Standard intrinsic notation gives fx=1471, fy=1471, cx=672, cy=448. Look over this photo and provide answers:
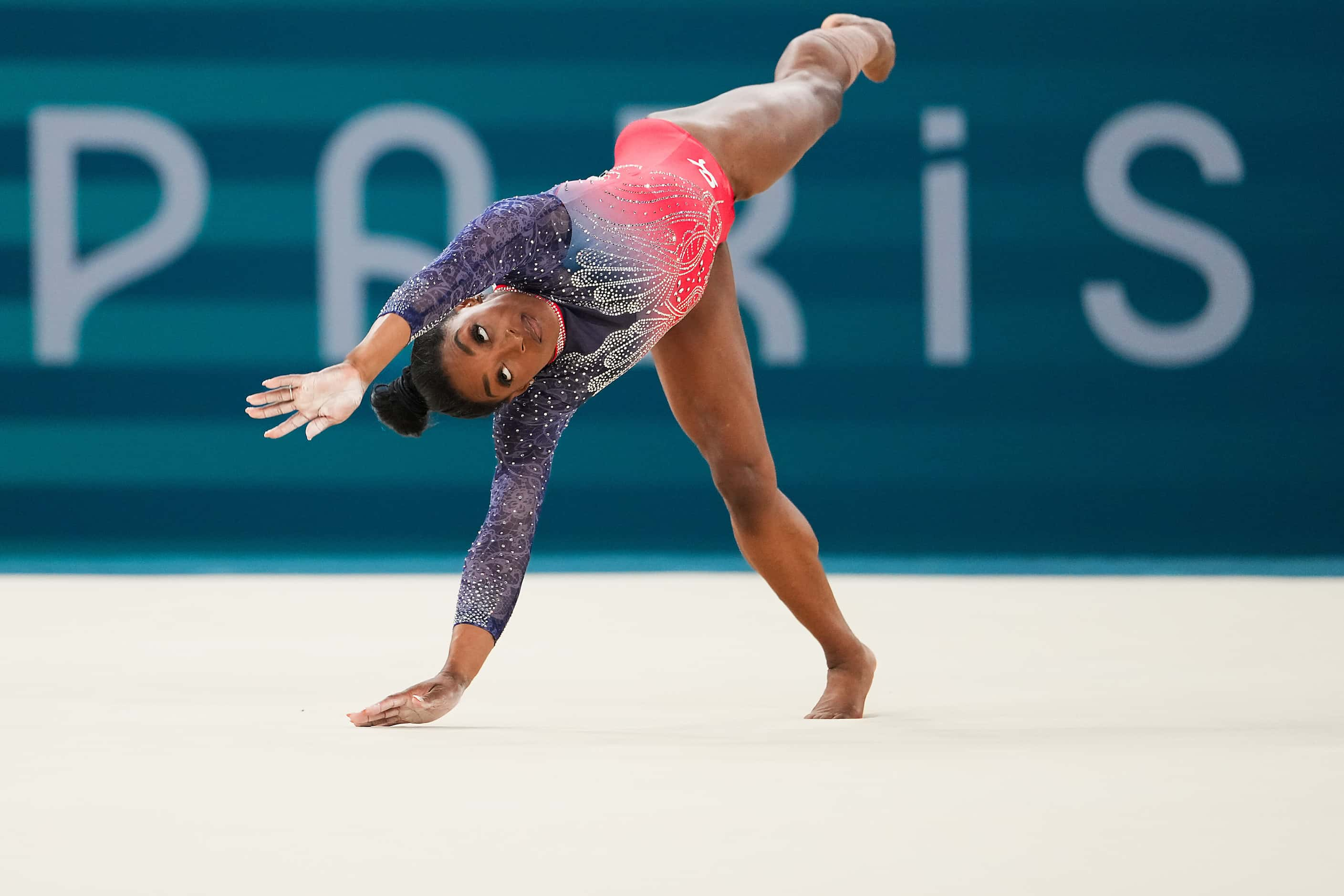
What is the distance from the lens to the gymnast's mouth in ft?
7.59

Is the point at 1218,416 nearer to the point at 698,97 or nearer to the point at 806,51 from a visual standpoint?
the point at 698,97

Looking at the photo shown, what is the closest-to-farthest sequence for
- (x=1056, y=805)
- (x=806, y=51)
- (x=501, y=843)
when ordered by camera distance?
(x=501, y=843) → (x=1056, y=805) → (x=806, y=51)

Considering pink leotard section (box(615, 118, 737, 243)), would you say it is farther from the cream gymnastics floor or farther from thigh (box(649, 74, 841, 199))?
the cream gymnastics floor

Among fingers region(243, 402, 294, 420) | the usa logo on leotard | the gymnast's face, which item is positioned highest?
the usa logo on leotard

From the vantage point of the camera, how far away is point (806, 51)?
10.00ft

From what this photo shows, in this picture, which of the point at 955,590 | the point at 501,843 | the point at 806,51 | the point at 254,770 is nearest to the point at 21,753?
the point at 254,770

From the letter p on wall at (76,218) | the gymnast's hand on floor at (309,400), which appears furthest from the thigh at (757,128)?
the letter p on wall at (76,218)

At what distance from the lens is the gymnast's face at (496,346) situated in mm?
2262

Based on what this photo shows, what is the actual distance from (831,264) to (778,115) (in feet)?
7.36

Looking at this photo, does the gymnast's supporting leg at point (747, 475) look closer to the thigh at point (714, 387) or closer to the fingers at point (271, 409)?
the thigh at point (714, 387)

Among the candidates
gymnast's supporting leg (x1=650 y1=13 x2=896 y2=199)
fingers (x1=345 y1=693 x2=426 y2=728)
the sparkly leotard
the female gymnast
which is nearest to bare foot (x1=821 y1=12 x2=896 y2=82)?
gymnast's supporting leg (x1=650 y1=13 x2=896 y2=199)

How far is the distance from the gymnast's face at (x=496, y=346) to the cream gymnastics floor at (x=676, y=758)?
20.8 inches

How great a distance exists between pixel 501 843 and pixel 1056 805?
630mm

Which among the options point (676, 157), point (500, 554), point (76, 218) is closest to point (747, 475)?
point (500, 554)
